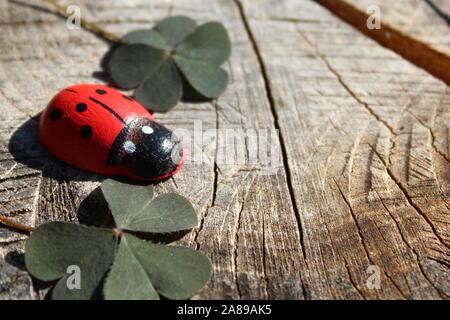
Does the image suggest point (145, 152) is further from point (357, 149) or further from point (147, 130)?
point (357, 149)

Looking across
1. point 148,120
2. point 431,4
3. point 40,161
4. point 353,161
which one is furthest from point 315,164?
point 431,4

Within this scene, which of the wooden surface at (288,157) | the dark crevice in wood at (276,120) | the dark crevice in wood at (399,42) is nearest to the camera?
the wooden surface at (288,157)

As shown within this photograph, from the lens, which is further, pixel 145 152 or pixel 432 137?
pixel 432 137

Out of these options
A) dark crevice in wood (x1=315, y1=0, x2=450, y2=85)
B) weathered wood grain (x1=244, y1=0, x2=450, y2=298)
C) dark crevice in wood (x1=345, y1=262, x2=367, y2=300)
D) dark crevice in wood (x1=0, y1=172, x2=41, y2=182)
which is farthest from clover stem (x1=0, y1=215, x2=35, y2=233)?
dark crevice in wood (x1=315, y1=0, x2=450, y2=85)

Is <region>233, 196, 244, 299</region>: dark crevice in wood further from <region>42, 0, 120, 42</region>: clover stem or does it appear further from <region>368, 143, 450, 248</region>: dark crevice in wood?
<region>42, 0, 120, 42</region>: clover stem

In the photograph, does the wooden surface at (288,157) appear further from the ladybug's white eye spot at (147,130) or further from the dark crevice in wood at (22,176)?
the ladybug's white eye spot at (147,130)

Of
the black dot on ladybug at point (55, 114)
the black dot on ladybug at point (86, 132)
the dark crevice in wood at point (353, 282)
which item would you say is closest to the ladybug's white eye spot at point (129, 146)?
the black dot on ladybug at point (86, 132)

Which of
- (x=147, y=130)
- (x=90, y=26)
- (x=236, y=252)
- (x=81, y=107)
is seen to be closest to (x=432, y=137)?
(x=236, y=252)

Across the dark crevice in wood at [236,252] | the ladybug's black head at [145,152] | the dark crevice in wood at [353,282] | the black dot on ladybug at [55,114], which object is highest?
the black dot on ladybug at [55,114]
